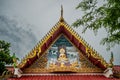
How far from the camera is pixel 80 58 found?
35.8 ft

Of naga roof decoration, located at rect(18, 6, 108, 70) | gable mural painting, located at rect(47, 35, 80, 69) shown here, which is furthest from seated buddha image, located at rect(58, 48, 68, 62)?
naga roof decoration, located at rect(18, 6, 108, 70)

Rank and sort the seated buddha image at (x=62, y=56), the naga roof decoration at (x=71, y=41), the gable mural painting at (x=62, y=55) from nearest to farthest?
the naga roof decoration at (x=71, y=41), the gable mural painting at (x=62, y=55), the seated buddha image at (x=62, y=56)

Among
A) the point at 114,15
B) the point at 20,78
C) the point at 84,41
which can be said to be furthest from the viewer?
the point at 84,41

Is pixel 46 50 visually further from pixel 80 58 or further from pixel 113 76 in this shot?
pixel 113 76

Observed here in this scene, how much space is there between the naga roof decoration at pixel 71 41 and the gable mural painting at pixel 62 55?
0.20 m

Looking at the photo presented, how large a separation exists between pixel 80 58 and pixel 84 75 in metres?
0.73

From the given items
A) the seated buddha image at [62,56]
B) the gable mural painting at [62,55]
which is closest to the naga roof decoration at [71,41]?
the gable mural painting at [62,55]

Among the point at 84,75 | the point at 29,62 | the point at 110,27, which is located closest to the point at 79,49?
the point at 84,75

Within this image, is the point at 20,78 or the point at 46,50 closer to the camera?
the point at 20,78

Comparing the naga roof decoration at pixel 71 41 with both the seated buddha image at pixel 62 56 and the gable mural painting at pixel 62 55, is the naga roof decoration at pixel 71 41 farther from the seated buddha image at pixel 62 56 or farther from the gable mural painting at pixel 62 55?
the seated buddha image at pixel 62 56

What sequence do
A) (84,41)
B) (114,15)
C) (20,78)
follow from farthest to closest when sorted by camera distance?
(84,41), (20,78), (114,15)

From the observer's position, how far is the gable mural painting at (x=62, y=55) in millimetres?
10703

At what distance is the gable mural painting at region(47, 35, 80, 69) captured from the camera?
10703 millimetres

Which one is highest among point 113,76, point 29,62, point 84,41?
point 84,41
